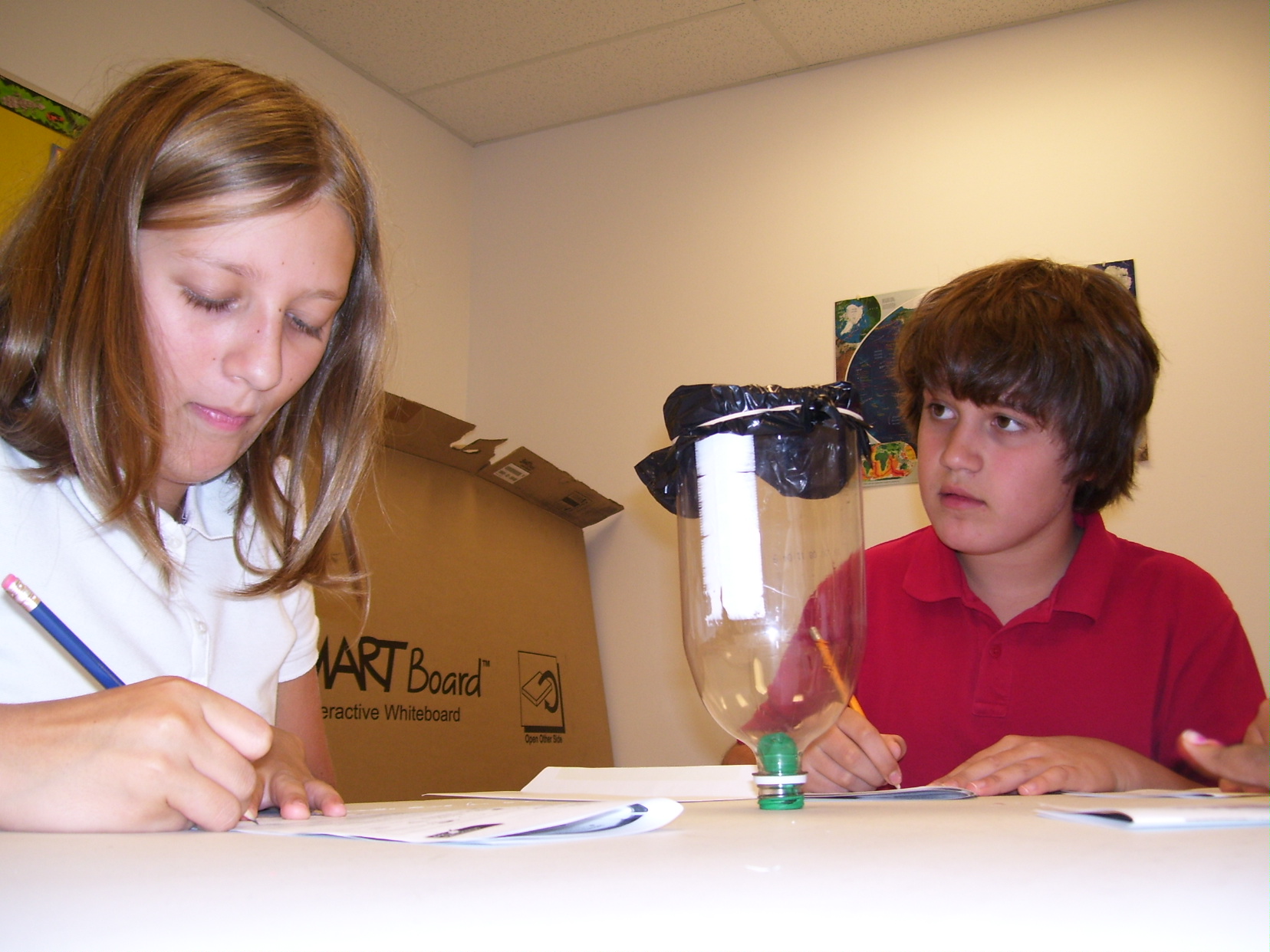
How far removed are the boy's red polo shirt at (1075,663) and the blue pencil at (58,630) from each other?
0.87 metres

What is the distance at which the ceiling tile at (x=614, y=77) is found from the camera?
7.09 feet

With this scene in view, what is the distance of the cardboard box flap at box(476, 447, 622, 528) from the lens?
6.47 ft

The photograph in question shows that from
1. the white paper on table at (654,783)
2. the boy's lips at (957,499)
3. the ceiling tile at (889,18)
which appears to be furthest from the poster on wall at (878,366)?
the white paper on table at (654,783)

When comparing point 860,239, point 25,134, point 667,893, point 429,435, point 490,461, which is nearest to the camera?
point 667,893

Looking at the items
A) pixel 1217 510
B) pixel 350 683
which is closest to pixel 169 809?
pixel 350 683

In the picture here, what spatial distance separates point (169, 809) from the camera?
504mm

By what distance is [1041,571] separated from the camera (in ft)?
3.77

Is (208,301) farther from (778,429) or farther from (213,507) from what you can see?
(778,429)

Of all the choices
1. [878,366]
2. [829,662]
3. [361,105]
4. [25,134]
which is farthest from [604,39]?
[829,662]

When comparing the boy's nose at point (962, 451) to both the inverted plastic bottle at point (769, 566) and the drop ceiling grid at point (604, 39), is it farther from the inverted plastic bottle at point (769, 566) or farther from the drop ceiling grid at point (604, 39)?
the drop ceiling grid at point (604, 39)

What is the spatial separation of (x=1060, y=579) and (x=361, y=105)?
1.89 meters

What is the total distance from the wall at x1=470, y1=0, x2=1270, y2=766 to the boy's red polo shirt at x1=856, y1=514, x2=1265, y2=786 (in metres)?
0.83

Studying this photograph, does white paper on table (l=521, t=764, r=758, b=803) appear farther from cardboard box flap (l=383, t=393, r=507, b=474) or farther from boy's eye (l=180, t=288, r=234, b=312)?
cardboard box flap (l=383, t=393, r=507, b=474)

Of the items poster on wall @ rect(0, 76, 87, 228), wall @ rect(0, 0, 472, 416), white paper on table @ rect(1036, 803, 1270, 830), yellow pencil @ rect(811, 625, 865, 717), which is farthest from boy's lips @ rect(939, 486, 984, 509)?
poster on wall @ rect(0, 76, 87, 228)
